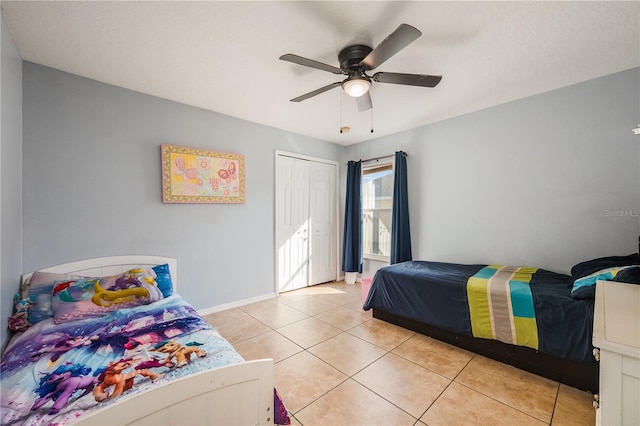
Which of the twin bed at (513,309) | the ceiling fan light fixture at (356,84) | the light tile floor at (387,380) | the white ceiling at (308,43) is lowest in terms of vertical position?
the light tile floor at (387,380)

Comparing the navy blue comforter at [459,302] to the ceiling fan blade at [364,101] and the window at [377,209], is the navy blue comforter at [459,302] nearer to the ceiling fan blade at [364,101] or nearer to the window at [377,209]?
the window at [377,209]

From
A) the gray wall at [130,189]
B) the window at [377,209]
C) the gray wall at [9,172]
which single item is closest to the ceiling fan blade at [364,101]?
the gray wall at [130,189]

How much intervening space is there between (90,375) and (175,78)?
2.36 meters

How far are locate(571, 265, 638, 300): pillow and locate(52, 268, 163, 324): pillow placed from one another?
329cm

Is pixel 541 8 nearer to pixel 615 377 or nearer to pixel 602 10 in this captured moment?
pixel 602 10

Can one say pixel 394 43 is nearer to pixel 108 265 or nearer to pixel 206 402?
pixel 206 402

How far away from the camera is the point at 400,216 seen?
3750 mm

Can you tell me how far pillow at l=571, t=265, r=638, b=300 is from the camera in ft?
5.72

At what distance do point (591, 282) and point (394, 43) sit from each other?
2.16 meters

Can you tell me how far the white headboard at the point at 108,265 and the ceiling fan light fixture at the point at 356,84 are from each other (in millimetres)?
2515

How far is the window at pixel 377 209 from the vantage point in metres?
4.23

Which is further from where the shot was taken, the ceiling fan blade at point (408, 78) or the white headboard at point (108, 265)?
the white headboard at point (108, 265)

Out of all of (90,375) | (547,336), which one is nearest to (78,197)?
(90,375)

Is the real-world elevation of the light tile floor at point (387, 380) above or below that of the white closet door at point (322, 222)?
below
